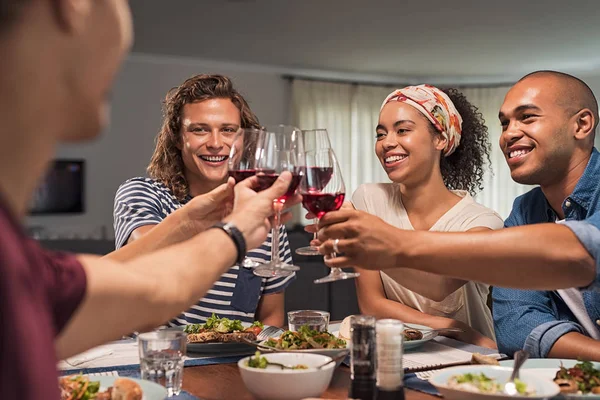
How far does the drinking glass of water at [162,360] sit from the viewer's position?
1.56 meters

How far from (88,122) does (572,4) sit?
787 centimetres

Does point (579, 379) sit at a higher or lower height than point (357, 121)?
lower

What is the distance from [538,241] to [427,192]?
160 centimetres

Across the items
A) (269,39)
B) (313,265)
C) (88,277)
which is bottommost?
(313,265)

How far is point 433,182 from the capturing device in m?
3.19

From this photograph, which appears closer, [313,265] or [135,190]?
[135,190]

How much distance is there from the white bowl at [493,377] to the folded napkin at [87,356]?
930 mm

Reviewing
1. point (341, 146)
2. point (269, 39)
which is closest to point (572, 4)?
point (269, 39)

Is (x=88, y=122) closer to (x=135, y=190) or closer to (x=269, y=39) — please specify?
(x=135, y=190)

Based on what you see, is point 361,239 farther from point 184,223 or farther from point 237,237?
point 184,223

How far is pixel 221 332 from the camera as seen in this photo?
198 centimetres

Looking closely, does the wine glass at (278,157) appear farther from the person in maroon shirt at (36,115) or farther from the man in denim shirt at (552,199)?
the man in denim shirt at (552,199)

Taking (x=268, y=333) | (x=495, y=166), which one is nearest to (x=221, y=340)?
(x=268, y=333)

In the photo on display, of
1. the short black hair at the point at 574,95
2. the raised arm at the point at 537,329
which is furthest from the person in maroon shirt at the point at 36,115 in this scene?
the short black hair at the point at 574,95
